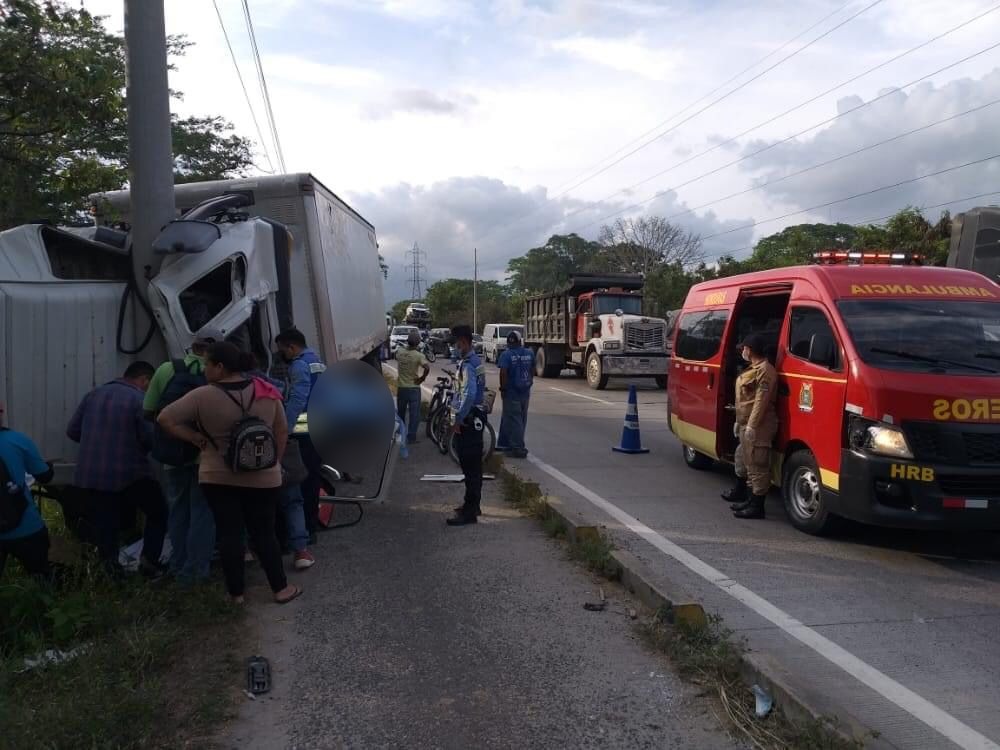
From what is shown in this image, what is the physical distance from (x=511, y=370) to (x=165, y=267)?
4969 mm

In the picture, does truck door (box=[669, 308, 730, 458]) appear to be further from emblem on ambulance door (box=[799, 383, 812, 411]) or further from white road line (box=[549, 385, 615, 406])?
white road line (box=[549, 385, 615, 406])

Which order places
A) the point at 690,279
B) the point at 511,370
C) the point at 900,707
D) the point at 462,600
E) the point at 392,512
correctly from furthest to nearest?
the point at 690,279 < the point at 511,370 < the point at 392,512 < the point at 462,600 < the point at 900,707

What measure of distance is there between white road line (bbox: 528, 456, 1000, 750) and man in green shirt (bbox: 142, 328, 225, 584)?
333 centimetres

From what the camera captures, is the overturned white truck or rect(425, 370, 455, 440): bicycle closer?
the overturned white truck

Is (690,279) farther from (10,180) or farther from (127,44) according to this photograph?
(127,44)

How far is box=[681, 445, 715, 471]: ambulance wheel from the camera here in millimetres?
9781

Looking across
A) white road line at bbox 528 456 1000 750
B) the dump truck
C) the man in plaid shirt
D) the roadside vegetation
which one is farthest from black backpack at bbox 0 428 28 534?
the dump truck

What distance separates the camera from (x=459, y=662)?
4258 millimetres

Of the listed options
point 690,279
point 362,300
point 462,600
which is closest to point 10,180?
point 362,300

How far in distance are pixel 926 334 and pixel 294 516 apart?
4989mm

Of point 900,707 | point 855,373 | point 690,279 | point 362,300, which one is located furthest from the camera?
point 690,279

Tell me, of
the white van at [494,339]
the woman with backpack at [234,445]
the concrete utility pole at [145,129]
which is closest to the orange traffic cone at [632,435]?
the concrete utility pole at [145,129]

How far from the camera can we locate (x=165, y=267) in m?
6.20

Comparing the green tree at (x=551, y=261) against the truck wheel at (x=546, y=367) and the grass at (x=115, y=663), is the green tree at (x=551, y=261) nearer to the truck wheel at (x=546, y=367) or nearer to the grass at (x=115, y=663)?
the truck wheel at (x=546, y=367)
